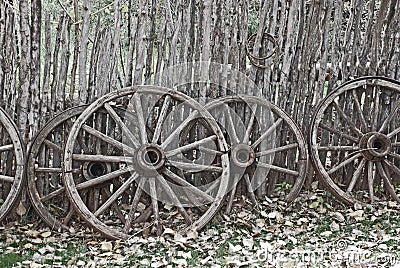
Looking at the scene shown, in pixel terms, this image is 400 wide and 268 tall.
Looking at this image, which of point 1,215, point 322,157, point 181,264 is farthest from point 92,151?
point 322,157

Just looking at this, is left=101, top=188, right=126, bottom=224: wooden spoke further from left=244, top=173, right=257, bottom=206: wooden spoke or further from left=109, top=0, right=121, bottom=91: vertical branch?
left=244, top=173, right=257, bottom=206: wooden spoke

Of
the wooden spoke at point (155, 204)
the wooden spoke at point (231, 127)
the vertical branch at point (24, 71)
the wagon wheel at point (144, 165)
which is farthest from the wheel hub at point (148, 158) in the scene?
the vertical branch at point (24, 71)

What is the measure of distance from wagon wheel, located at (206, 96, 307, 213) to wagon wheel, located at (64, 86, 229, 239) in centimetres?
19

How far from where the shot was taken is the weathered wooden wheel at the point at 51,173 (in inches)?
174

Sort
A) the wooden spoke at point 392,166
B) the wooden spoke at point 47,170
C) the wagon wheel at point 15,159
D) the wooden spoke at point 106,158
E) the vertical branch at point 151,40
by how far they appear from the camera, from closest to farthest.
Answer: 1. the wagon wheel at point 15,159
2. the wooden spoke at point 106,158
3. the wooden spoke at point 47,170
4. the vertical branch at point 151,40
5. the wooden spoke at point 392,166

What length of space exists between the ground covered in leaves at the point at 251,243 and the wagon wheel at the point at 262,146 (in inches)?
7.7

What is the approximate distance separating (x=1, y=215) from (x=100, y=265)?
0.92m

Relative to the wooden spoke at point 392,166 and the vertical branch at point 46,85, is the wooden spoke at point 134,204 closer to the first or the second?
the vertical branch at point 46,85

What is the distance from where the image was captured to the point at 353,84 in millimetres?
4949

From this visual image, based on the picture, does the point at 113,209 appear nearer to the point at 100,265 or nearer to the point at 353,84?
the point at 100,265

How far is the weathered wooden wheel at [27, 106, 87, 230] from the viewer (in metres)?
4.43

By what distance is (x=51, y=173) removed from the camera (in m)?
4.65

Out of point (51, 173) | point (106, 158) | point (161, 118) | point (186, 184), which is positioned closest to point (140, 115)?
point (161, 118)

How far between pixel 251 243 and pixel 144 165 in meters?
0.96
